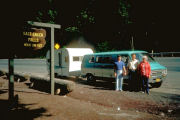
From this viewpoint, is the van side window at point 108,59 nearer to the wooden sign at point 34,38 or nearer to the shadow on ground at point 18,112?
the wooden sign at point 34,38

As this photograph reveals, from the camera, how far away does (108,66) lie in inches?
481

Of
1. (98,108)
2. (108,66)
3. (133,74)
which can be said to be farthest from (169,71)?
(98,108)

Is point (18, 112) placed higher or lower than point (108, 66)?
lower

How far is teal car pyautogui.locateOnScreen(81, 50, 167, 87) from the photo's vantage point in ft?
35.1

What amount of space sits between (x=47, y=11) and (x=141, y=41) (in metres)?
18.3

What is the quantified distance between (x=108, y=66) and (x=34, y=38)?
22.2ft

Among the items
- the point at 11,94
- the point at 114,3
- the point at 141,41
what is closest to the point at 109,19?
the point at 114,3

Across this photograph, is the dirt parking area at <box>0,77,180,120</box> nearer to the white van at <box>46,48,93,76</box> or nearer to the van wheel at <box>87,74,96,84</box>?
the van wheel at <box>87,74,96,84</box>

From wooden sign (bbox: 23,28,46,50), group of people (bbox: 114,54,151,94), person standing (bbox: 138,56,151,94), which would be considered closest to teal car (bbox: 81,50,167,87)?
group of people (bbox: 114,54,151,94)

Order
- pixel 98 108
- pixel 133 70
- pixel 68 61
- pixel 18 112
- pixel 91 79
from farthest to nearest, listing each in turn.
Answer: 1. pixel 68 61
2. pixel 91 79
3. pixel 133 70
4. pixel 98 108
5. pixel 18 112

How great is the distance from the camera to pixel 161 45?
108 feet

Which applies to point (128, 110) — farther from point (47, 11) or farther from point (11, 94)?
point (47, 11)

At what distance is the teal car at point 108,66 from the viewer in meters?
10.7

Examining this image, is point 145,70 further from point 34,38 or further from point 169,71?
point 169,71
